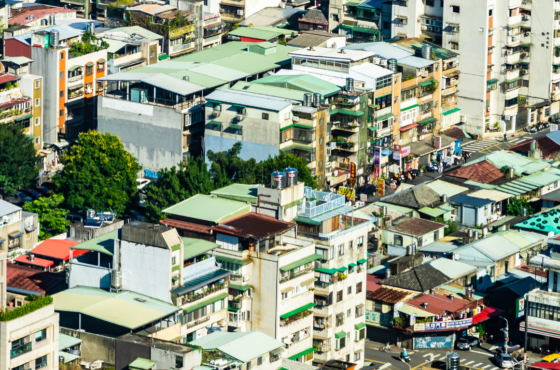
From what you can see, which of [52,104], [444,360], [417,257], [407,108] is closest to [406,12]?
[407,108]

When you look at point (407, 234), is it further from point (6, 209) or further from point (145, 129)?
point (6, 209)

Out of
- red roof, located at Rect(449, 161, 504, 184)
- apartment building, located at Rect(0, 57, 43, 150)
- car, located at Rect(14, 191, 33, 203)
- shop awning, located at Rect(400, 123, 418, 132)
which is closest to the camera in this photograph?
car, located at Rect(14, 191, 33, 203)

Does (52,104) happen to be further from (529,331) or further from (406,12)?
(529,331)

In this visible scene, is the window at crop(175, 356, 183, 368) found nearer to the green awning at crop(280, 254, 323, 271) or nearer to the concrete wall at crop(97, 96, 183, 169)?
the green awning at crop(280, 254, 323, 271)

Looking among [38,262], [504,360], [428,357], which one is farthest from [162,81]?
[504,360]

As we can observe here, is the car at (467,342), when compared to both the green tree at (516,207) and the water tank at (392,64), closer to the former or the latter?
the green tree at (516,207)

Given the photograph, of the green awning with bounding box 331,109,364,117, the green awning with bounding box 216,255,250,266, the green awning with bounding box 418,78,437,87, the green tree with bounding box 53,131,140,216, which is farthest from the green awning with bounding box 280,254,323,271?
the green awning with bounding box 418,78,437,87

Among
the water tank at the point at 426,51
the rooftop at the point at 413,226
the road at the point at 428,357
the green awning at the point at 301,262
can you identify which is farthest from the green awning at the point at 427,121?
the green awning at the point at 301,262
